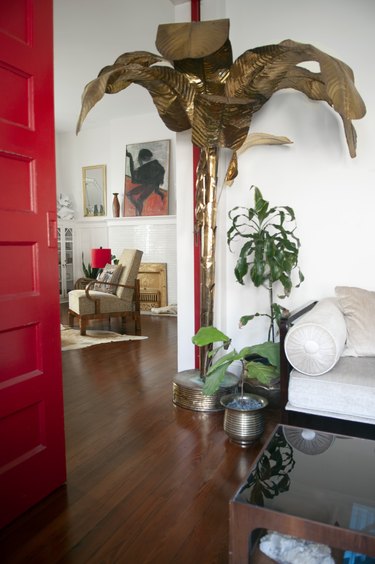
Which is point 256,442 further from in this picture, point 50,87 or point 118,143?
point 118,143

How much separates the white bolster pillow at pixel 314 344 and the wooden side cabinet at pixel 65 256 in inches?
245

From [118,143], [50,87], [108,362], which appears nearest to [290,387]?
[50,87]

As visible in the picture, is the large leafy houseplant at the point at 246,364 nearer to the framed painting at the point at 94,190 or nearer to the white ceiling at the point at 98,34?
the white ceiling at the point at 98,34

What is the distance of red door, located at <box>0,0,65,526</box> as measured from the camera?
5.15ft

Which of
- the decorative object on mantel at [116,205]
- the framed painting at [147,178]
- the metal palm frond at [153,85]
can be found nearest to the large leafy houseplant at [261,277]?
the metal palm frond at [153,85]

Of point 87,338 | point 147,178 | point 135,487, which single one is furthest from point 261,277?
point 147,178

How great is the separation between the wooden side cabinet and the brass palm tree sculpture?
5.39m

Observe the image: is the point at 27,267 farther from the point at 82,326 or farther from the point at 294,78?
the point at 82,326

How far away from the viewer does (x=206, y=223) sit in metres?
2.64

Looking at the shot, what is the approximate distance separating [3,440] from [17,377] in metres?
0.23

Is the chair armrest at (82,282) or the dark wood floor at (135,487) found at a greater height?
the chair armrest at (82,282)

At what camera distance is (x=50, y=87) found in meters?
1.75

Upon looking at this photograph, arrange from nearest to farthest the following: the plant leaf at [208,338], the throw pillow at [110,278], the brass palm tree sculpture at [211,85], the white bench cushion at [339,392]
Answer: the white bench cushion at [339,392]
the brass palm tree sculpture at [211,85]
the plant leaf at [208,338]
the throw pillow at [110,278]

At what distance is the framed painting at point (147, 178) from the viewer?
6934 mm
